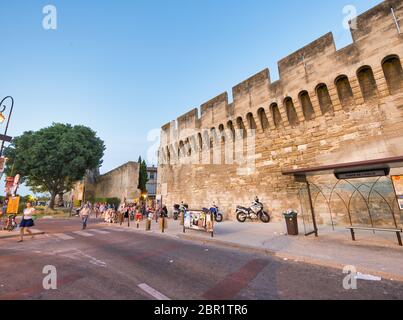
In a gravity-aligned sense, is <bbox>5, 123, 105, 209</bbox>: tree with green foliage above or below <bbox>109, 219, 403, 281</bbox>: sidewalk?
above

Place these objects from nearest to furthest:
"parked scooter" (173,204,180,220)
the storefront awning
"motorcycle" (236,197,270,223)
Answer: the storefront awning
"motorcycle" (236,197,270,223)
"parked scooter" (173,204,180,220)

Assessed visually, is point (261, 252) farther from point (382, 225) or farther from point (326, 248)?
point (382, 225)

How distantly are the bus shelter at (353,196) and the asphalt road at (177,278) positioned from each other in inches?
158

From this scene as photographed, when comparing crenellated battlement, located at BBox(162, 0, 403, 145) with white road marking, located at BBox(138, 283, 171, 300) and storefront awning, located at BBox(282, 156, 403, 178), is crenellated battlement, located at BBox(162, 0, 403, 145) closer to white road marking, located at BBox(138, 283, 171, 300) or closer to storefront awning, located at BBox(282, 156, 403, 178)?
storefront awning, located at BBox(282, 156, 403, 178)

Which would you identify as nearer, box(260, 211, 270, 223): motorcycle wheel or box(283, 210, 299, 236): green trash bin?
box(283, 210, 299, 236): green trash bin

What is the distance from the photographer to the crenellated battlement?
880 cm

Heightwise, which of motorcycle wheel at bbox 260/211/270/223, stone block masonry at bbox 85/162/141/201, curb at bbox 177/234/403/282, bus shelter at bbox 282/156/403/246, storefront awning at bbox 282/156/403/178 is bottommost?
curb at bbox 177/234/403/282

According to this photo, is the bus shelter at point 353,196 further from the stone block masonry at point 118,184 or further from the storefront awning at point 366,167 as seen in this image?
the stone block masonry at point 118,184

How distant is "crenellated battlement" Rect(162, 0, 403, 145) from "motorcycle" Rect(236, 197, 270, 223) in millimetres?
5655

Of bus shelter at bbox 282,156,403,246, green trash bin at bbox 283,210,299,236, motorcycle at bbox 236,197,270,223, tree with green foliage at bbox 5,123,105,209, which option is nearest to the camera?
bus shelter at bbox 282,156,403,246

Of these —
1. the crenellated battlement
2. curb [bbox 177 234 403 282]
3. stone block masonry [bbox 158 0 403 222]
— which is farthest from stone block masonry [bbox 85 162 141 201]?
curb [bbox 177 234 403 282]

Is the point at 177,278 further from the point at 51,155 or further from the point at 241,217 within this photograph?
the point at 51,155

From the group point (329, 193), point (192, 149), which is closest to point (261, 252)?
point (329, 193)
